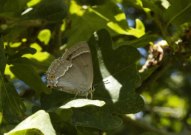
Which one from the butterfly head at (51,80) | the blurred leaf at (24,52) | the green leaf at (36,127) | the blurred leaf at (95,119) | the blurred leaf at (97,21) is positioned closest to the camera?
the green leaf at (36,127)

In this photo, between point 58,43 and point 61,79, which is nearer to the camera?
point 61,79

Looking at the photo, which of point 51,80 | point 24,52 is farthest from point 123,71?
point 24,52

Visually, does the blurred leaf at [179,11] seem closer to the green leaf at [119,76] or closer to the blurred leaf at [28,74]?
the green leaf at [119,76]

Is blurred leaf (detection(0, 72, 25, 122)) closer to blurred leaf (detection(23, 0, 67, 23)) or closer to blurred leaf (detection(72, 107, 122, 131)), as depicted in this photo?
blurred leaf (detection(72, 107, 122, 131))

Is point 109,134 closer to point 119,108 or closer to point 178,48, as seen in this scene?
point 119,108

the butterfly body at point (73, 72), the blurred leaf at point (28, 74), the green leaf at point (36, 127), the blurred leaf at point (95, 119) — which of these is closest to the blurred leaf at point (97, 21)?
the blurred leaf at point (28, 74)

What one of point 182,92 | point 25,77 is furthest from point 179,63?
point 182,92

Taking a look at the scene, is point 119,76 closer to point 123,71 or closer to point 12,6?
point 123,71
